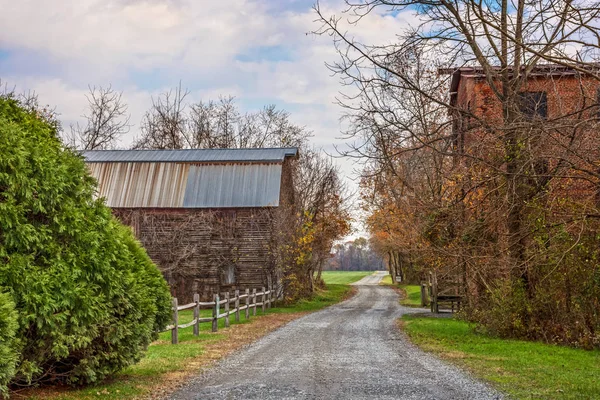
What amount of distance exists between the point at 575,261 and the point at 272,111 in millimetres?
37768

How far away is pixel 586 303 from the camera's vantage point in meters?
13.0

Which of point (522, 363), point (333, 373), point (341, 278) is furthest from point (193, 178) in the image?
point (341, 278)

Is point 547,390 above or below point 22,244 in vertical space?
below

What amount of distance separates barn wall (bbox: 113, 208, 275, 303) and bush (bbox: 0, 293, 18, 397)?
74.4ft

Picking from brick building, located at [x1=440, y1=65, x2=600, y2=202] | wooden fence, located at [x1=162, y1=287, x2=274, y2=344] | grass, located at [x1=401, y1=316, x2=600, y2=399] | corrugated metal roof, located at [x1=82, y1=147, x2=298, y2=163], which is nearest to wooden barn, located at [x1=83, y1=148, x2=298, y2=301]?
corrugated metal roof, located at [x1=82, y1=147, x2=298, y2=163]

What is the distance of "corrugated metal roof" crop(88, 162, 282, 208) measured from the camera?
96.0ft

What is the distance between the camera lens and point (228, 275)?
29.1m

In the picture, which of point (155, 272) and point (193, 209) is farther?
point (193, 209)

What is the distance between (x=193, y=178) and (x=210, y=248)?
3684 millimetres

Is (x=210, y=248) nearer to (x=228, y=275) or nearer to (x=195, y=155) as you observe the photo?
(x=228, y=275)

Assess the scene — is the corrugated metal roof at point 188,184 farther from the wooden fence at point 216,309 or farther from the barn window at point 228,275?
the wooden fence at point 216,309

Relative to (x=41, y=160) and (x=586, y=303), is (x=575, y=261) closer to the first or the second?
(x=586, y=303)

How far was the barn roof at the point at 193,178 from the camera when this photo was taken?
29328 mm

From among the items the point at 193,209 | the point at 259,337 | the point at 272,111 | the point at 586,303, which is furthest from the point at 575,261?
the point at 272,111
